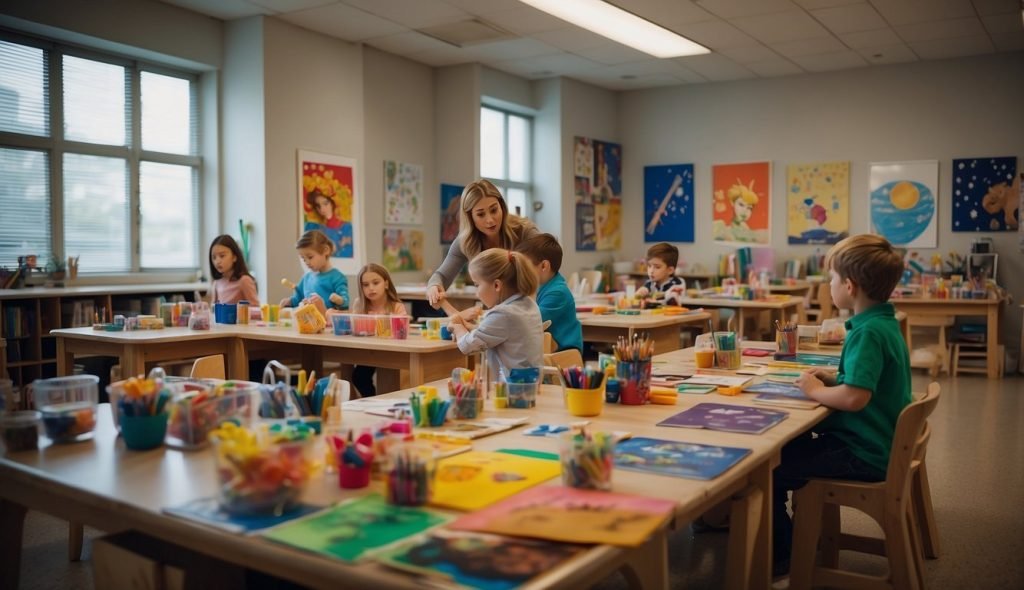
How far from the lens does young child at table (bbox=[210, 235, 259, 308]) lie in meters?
5.57

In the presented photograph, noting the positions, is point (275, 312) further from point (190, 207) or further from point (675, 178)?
point (675, 178)

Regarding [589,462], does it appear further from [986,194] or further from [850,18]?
[986,194]

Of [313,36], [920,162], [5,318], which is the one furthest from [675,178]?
[5,318]

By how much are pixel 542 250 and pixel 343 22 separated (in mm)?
4418

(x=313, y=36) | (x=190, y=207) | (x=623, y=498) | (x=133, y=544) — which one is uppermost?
(x=313, y=36)

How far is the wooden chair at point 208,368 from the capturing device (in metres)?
2.97

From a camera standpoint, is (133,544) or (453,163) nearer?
(133,544)

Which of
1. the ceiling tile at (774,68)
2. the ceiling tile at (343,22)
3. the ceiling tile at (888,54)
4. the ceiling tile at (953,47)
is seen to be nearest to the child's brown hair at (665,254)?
the ceiling tile at (343,22)

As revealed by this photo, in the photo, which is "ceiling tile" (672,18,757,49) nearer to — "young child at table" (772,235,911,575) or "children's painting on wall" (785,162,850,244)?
"children's painting on wall" (785,162,850,244)

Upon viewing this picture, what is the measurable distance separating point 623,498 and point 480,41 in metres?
7.01

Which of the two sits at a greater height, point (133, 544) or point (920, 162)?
point (920, 162)

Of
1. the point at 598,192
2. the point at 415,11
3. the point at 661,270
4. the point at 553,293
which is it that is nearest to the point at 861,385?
the point at 553,293

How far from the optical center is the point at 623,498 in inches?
62.4

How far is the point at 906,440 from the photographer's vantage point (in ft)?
7.75
